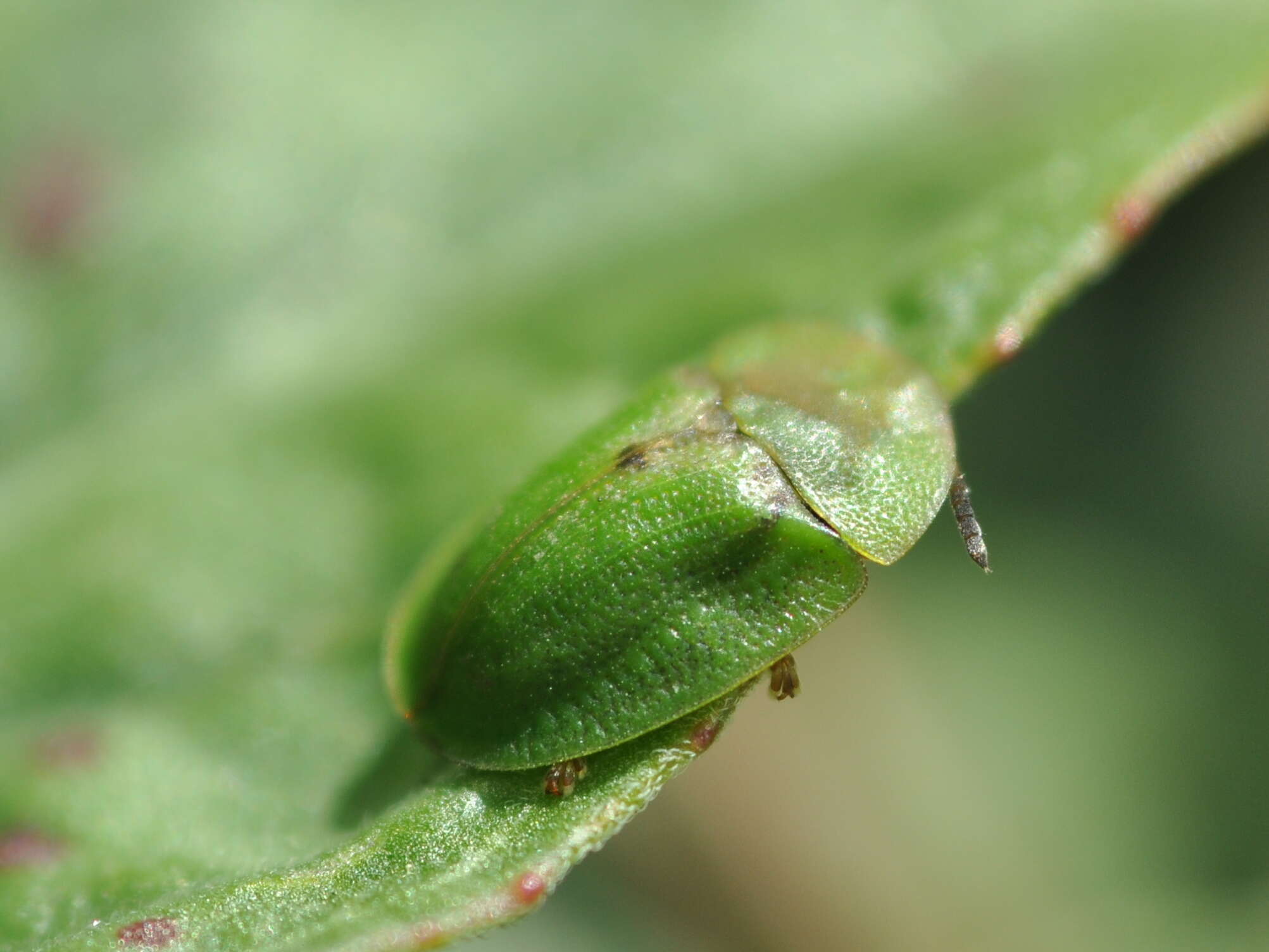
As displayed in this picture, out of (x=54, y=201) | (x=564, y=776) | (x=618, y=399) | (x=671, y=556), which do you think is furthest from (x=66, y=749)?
(x=54, y=201)

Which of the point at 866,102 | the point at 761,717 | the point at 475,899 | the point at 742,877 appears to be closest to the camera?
the point at 475,899

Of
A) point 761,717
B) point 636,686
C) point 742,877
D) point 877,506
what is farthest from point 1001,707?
point 636,686

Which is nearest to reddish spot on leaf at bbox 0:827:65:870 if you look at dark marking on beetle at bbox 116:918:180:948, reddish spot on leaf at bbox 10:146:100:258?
dark marking on beetle at bbox 116:918:180:948

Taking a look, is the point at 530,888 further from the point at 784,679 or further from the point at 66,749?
the point at 66,749

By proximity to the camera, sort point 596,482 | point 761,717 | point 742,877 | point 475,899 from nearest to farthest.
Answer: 1. point 475,899
2. point 596,482
3. point 742,877
4. point 761,717

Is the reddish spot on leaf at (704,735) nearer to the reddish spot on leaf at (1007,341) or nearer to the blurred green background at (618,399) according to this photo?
the blurred green background at (618,399)

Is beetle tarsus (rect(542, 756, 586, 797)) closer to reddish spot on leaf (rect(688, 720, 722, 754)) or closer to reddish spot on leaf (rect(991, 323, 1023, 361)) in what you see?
reddish spot on leaf (rect(688, 720, 722, 754))

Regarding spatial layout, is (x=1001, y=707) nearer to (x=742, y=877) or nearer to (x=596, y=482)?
(x=742, y=877)
